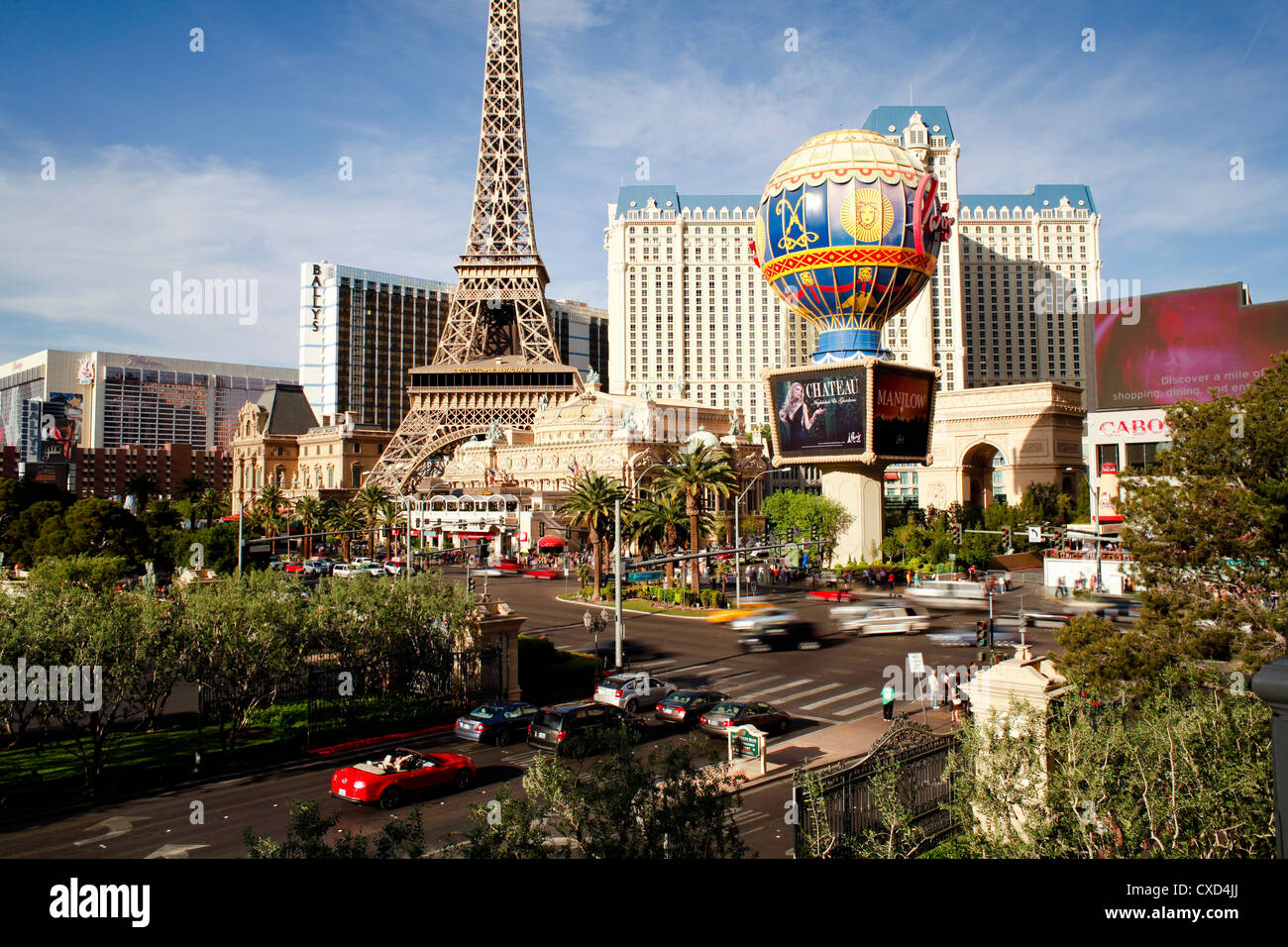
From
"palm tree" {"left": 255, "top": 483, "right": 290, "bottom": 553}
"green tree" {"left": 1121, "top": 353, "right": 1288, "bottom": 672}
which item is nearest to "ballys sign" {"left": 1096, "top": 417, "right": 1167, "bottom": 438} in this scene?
"green tree" {"left": 1121, "top": 353, "right": 1288, "bottom": 672}

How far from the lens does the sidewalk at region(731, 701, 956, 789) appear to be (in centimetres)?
1898

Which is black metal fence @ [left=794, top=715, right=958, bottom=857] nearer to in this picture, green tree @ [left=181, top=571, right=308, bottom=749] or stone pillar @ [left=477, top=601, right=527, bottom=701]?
stone pillar @ [left=477, top=601, right=527, bottom=701]

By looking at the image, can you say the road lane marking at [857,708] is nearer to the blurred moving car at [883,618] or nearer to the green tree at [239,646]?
the blurred moving car at [883,618]

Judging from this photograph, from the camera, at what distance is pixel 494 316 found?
357 feet

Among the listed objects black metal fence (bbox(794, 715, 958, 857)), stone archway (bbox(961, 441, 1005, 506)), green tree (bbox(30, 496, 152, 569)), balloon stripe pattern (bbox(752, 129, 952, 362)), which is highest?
balloon stripe pattern (bbox(752, 129, 952, 362))

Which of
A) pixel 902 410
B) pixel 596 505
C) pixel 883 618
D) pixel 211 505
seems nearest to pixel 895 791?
pixel 883 618

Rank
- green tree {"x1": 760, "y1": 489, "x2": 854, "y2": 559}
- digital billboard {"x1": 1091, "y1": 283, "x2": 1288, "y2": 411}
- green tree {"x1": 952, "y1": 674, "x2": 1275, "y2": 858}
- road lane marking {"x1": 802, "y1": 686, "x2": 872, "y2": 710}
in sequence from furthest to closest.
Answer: green tree {"x1": 760, "y1": 489, "x2": 854, "y2": 559}
digital billboard {"x1": 1091, "y1": 283, "x2": 1288, "y2": 411}
road lane marking {"x1": 802, "y1": 686, "x2": 872, "y2": 710}
green tree {"x1": 952, "y1": 674, "x2": 1275, "y2": 858}

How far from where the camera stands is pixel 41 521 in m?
45.9

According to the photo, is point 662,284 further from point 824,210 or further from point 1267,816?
point 1267,816

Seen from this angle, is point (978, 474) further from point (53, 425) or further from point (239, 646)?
point (53, 425)

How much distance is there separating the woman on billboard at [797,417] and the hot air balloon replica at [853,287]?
0.24 feet

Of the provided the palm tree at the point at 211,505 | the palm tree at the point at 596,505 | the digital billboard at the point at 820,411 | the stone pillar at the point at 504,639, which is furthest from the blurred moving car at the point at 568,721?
the palm tree at the point at 211,505

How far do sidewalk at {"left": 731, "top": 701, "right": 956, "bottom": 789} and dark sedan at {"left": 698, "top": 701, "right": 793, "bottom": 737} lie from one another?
1.54 ft

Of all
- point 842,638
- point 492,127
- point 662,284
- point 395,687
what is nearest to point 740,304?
point 662,284
